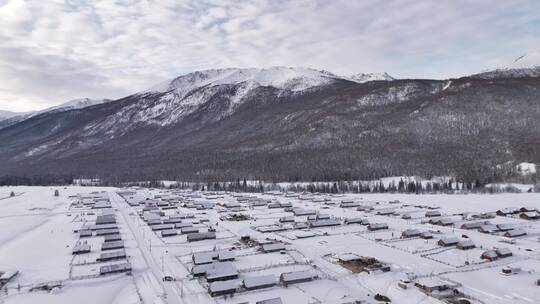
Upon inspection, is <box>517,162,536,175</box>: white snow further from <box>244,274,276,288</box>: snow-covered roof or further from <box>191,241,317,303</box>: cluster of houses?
<box>244,274,276,288</box>: snow-covered roof

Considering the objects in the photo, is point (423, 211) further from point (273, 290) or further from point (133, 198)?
point (133, 198)

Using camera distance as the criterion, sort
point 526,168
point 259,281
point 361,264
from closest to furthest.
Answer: point 259,281, point 361,264, point 526,168

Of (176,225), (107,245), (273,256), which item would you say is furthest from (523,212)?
(107,245)

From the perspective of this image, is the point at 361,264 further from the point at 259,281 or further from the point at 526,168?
the point at 526,168

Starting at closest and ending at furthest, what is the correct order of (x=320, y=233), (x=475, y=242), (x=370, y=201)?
(x=475, y=242) → (x=320, y=233) → (x=370, y=201)

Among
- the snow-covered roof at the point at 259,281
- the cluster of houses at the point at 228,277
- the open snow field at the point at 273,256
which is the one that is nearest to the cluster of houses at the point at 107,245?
the open snow field at the point at 273,256

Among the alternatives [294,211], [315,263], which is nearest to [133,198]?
[294,211]

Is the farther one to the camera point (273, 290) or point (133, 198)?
point (133, 198)

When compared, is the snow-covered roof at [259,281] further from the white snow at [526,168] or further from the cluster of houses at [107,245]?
the white snow at [526,168]
